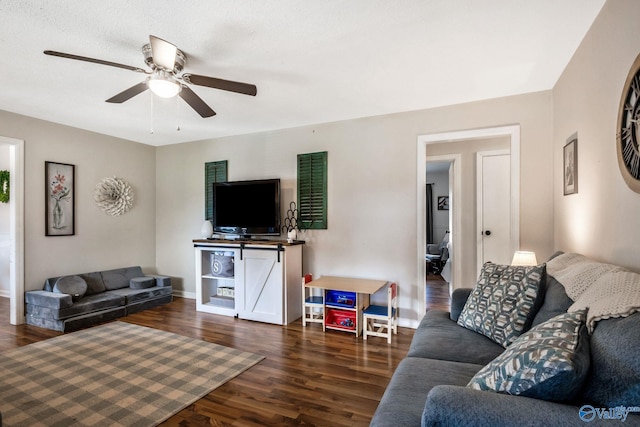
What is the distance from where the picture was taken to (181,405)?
6.79 feet

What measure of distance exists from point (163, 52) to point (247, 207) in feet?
8.25

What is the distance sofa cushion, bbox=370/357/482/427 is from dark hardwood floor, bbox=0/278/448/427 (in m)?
0.64

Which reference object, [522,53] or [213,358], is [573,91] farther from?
[213,358]

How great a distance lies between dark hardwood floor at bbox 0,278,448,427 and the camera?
1.98m

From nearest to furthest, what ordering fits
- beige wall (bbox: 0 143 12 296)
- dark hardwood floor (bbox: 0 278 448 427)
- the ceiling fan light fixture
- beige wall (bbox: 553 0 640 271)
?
beige wall (bbox: 553 0 640 271) < dark hardwood floor (bbox: 0 278 448 427) < the ceiling fan light fixture < beige wall (bbox: 0 143 12 296)

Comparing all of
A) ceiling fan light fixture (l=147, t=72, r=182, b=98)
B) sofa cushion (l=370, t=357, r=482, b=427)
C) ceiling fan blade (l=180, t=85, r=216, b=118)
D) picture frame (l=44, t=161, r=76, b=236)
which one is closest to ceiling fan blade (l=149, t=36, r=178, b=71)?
ceiling fan light fixture (l=147, t=72, r=182, b=98)

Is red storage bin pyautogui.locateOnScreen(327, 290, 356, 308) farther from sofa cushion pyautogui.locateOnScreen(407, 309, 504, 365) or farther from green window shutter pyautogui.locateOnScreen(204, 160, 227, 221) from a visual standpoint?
green window shutter pyautogui.locateOnScreen(204, 160, 227, 221)

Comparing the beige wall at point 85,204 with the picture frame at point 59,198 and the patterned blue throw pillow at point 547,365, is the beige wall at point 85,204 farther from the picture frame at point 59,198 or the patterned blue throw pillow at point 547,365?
the patterned blue throw pillow at point 547,365

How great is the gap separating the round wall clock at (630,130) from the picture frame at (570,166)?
800 millimetres

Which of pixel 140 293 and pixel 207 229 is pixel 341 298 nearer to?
pixel 207 229

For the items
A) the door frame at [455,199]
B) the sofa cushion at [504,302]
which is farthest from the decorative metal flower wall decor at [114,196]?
the sofa cushion at [504,302]

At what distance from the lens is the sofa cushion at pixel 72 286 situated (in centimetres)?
374

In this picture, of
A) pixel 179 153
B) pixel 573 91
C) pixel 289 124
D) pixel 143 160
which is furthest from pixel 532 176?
pixel 143 160

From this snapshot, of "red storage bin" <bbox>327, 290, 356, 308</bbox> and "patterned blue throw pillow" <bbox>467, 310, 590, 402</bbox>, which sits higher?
"patterned blue throw pillow" <bbox>467, 310, 590, 402</bbox>
